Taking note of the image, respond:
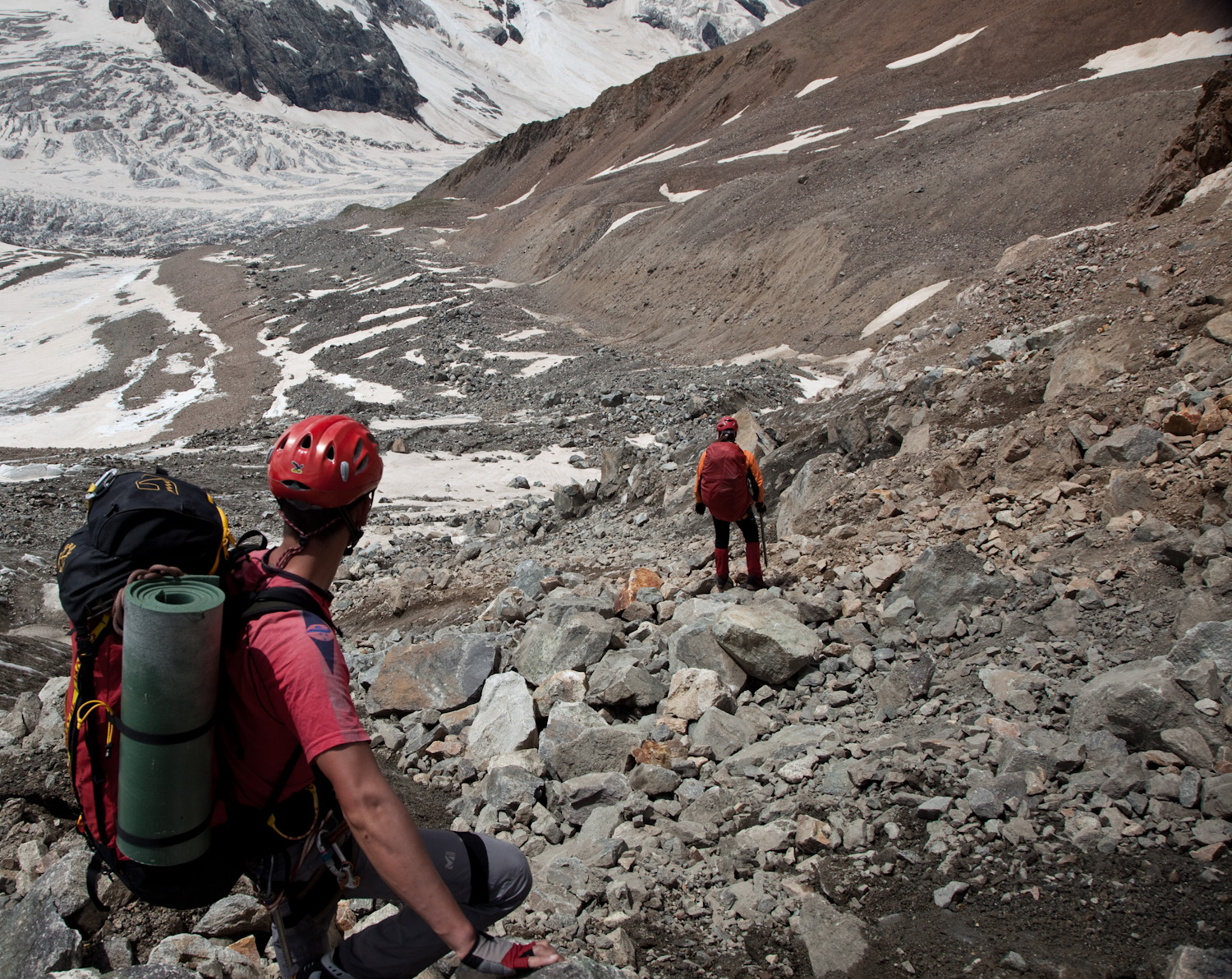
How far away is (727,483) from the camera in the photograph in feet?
21.9

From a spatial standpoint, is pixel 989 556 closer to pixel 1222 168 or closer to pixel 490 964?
pixel 490 964

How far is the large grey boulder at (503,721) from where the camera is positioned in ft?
15.6

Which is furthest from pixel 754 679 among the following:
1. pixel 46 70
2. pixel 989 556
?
pixel 46 70

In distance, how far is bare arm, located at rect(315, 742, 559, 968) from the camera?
170cm

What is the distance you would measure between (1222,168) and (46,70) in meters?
154

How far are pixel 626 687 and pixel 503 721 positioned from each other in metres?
0.82

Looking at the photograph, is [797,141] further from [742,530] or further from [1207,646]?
[1207,646]

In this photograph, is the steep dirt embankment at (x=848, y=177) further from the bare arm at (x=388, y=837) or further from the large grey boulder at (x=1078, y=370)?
the bare arm at (x=388, y=837)

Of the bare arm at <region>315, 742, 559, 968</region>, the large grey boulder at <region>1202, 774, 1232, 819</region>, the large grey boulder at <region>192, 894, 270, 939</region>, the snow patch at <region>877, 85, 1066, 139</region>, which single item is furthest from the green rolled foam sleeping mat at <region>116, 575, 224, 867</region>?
the snow patch at <region>877, 85, 1066, 139</region>

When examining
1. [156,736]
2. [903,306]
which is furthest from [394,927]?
[903,306]

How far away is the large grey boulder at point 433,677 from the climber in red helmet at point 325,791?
334 cm

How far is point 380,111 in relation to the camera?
144 meters

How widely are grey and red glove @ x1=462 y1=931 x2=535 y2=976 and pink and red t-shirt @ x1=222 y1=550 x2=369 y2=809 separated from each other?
624 mm

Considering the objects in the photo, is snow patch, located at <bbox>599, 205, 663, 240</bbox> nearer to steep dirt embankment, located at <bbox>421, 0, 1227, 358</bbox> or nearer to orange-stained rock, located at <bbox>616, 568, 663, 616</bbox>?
steep dirt embankment, located at <bbox>421, 0, 1227, 358</bbox>
